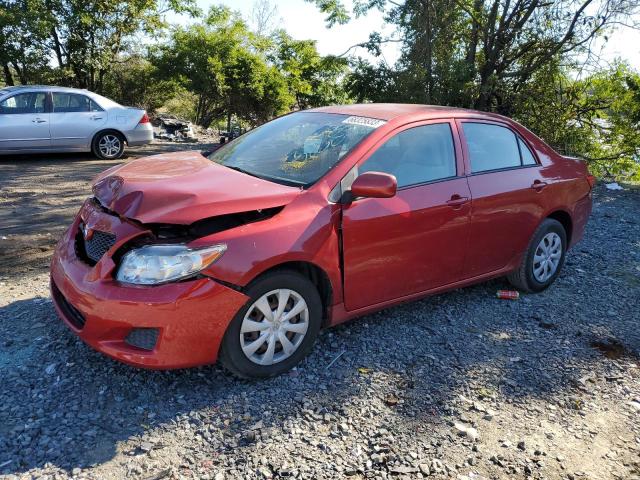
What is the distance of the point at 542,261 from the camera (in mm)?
4957

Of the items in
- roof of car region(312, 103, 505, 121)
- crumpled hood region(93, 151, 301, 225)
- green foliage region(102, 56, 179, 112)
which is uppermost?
green foliage region(102, 56, 179, 112)

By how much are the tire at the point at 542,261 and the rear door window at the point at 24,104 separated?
9.20m

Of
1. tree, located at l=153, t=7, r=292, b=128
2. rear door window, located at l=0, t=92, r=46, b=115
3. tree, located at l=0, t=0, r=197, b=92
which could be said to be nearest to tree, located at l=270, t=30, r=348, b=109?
tree, located at l=153, t=7, r=292, b=128

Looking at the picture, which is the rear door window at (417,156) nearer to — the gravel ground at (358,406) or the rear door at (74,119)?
the gravel ground at (358,406)

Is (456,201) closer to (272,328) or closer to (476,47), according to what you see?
(272,328)

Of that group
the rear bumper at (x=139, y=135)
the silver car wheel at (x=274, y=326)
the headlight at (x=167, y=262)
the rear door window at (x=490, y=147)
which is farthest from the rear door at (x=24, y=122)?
the silver car wheel at (x=274, y=326)

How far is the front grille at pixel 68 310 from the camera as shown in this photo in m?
3.24

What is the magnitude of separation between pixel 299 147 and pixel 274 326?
1358mm

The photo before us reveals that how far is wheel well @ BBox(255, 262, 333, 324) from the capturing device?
3.39 m

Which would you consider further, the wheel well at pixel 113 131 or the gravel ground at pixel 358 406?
the wheel well at pixel 113 131

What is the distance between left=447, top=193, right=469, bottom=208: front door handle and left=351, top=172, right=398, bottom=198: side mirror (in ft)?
2.68

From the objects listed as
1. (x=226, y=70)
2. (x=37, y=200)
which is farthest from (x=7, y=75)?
(x=37, y=200)

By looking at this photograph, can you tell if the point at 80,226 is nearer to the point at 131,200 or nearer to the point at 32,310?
the point at 131,200

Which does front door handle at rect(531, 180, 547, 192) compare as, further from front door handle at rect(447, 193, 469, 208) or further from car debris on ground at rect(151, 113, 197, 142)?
car debris on ground at rect(151, 113, 197, 142)
